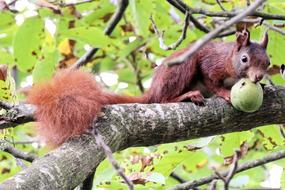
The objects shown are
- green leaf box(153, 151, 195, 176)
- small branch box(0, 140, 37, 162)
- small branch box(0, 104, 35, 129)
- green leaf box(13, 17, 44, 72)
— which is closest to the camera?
small branch box(0, 104, 35, 129)

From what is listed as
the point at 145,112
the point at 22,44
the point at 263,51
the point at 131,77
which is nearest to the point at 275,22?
the point at 263,51

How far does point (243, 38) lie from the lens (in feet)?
9.73

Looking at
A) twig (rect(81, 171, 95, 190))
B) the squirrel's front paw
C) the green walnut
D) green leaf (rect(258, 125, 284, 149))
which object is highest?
the green walnut

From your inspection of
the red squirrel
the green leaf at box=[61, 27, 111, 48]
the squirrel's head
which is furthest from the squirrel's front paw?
the green leaf at box=[61, 27, 111, 48]

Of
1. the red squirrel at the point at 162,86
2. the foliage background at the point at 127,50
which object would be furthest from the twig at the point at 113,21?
the red squirrel at the point at 162,86

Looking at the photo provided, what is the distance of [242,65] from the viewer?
2996 mm

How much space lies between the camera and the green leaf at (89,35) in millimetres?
2828

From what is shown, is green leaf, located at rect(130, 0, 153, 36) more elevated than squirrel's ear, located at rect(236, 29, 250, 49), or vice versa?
green leaf, located at rect(130, 0, 153, 36)

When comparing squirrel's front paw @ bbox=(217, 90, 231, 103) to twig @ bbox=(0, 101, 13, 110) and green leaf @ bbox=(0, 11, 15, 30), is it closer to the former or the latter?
twig @ bbox=(0, 101, 13, 110)

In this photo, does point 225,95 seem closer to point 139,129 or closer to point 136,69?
Answer: point 139,129

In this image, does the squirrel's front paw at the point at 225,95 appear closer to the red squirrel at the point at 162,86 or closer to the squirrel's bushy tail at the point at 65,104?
the red squirrel at the point at 162,86

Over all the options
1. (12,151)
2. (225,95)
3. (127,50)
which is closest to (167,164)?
(225,95)

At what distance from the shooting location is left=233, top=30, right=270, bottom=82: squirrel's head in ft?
9.45

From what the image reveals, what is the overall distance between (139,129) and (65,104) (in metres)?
0.31
